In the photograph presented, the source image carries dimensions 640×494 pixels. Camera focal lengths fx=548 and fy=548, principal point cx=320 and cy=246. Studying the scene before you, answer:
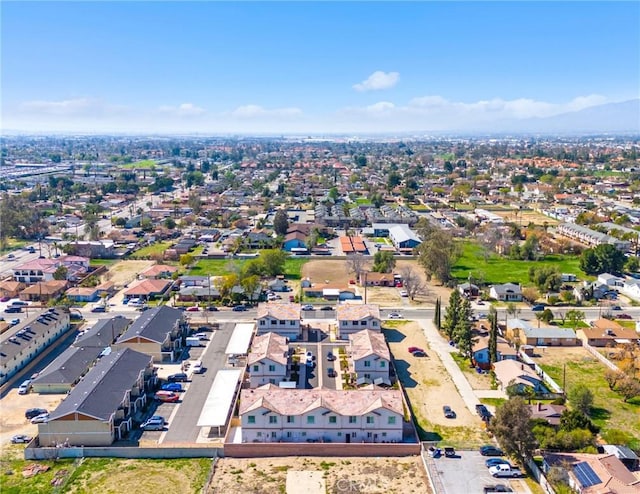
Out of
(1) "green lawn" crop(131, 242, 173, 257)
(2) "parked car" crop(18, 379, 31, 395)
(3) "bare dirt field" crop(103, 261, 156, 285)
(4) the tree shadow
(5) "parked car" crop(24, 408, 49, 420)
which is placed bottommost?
(4) the tree shadow

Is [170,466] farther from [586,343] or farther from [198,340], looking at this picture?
[586,343]

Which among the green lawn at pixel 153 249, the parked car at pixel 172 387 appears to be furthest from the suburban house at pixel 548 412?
the green lawn at pixel 153 249

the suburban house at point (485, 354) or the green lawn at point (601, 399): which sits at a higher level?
the suburban house at point (485, 354)

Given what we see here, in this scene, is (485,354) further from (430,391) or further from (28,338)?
(28,338)

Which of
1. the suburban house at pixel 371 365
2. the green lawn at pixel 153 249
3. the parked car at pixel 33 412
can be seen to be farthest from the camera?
the green lawn at pixel 153 249

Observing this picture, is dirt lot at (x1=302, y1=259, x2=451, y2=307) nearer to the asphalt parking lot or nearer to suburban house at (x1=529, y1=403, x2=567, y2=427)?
suburban house at (x1=529, y1=403, x2=567, y2=427)

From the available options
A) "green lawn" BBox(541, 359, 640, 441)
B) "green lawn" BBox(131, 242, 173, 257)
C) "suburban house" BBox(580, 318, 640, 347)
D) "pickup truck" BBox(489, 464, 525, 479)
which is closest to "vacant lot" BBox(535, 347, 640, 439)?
"green lawn" BBox(541, 359, 640, 441)

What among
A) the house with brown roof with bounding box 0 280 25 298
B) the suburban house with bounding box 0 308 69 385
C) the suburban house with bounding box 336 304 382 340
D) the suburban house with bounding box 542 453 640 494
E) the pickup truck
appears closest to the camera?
the suburban house with bounding box 542 453 640 494

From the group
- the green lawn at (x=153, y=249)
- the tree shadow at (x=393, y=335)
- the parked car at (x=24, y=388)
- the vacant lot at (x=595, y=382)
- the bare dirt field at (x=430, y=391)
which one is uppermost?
the green lawn at (x=153, y=249)

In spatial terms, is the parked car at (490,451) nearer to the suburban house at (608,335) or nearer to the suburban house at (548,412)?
the suburban house at (548,412)
